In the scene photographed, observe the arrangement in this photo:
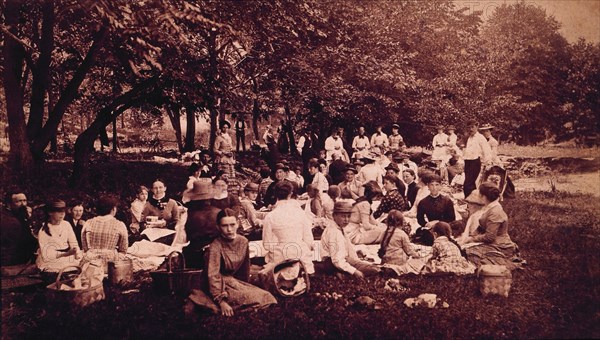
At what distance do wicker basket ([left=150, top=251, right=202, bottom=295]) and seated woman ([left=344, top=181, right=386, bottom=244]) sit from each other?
2103 mm

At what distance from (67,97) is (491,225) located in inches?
206

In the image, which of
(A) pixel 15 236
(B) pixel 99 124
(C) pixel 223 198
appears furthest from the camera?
(B) pixel 99 124

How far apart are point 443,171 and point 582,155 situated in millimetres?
1781

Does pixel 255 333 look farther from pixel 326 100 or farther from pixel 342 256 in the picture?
pixel 326 100

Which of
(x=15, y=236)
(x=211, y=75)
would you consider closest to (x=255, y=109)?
(x=211, y=75)

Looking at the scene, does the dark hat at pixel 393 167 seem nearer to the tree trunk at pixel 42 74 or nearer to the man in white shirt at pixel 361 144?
the man in white shirt at pixel 361 144

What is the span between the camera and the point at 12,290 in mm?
5035

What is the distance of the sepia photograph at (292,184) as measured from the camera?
4.92 metres

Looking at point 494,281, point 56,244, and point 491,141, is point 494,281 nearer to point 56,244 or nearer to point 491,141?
point 491,141

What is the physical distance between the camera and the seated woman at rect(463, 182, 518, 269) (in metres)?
5.86

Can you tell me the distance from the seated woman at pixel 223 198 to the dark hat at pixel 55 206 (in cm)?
157

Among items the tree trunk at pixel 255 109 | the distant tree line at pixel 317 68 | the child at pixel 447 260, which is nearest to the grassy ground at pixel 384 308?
the child at pixel 447 260

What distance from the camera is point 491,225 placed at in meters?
5.92

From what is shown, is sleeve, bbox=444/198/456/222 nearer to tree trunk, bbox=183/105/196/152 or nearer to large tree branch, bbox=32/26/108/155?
tree trunk, bbox=183/105/196/152
